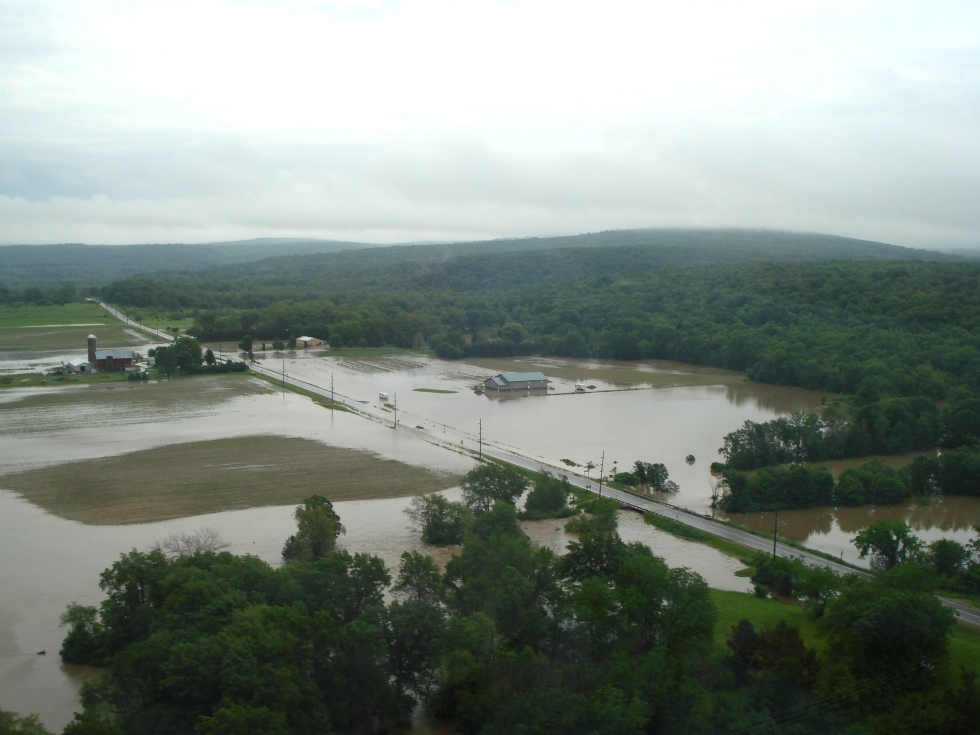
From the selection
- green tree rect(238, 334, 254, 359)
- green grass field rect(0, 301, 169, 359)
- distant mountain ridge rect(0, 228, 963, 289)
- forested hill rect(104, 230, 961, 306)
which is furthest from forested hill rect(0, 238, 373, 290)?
green tree rect(238, 334, 254, 359)

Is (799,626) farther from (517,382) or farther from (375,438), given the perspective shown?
(517,382)

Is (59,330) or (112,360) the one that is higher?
(59,330)

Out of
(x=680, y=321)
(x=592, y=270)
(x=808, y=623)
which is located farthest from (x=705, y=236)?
(x=808, y=623)

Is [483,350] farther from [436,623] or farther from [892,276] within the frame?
[436,623]

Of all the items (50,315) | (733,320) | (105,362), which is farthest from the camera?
(50,315)

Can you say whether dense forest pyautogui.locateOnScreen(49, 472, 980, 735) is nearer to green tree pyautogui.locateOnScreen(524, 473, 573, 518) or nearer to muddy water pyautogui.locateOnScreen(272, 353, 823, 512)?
green tree pyautogui.locateOnScreen(524, 473, 573, 518)

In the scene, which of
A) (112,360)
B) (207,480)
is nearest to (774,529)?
(207,480)

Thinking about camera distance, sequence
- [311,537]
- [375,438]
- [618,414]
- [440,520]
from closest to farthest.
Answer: [311,537] < [440,520] < [375,438] < [618,414]
